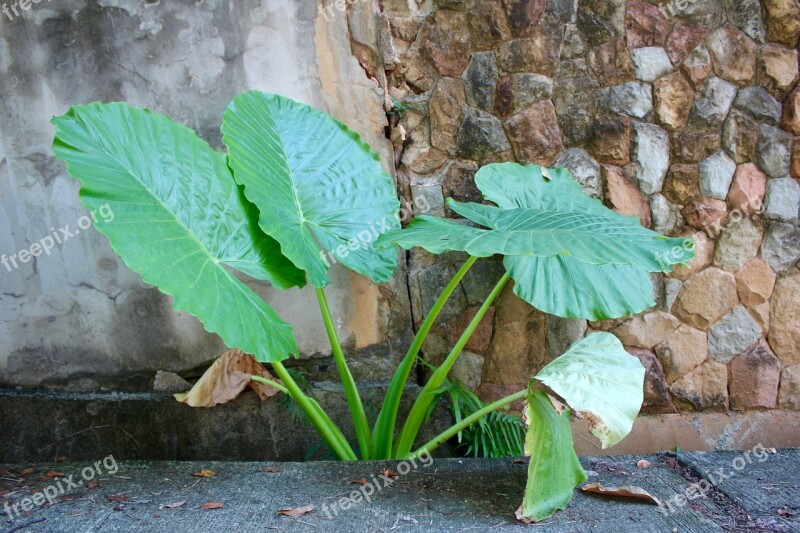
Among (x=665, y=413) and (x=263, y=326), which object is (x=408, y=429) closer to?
(x=263, y=326)

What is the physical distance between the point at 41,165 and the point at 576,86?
179 centimetres

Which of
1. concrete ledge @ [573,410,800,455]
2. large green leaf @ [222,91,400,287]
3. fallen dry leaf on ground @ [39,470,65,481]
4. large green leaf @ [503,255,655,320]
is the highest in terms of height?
large green leaf @ [222,91,400,287]

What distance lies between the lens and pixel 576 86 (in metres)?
2.15

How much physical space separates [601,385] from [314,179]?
3.32ft

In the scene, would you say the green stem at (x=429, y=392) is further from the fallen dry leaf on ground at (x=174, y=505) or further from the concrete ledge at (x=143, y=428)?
the fallen dry leaf on ground at (x=174, y=505)

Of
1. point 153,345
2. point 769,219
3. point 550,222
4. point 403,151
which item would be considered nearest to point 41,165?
point 153,345

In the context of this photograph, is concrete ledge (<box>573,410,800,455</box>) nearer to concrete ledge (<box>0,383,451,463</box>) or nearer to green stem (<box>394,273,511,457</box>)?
green stem (<box>394,273,511,457</box>)

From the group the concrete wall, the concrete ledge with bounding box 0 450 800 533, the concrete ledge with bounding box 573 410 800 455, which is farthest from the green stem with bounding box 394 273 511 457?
the concrete ledge with bounding box 573 410 800 455

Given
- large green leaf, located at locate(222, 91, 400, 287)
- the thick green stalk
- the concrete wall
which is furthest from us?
the concrete wall

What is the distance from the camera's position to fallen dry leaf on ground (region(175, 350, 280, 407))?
194cm

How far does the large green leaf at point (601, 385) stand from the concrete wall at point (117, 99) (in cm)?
83

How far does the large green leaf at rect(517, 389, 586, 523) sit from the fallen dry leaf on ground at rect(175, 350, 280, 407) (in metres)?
0.89

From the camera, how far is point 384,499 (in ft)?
5.31

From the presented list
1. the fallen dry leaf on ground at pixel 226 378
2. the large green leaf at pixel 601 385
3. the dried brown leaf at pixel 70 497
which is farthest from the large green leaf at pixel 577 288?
the dried brown leaf at pixel 70 497
